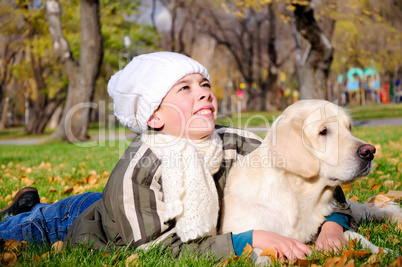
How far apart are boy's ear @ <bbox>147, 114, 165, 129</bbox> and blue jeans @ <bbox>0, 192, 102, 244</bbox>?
1.15 meters

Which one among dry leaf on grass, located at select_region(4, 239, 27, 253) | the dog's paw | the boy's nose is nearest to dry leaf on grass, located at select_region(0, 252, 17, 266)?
dry leaf on grass, located at select_region(4, 239, 27, 253)

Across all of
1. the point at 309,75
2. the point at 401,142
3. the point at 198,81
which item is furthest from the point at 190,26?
the point at 198,81

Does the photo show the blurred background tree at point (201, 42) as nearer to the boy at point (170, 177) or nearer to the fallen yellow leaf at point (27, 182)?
the fallen yellow leaf at point (27, 182)

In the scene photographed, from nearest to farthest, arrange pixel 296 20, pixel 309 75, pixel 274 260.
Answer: pixel 274 260, pixel 296 20, pixel 309 75

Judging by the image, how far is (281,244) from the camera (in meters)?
2.43

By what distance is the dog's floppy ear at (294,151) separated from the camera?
260cm

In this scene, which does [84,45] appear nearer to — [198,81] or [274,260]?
[198,81]

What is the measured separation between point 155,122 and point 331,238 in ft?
5.21

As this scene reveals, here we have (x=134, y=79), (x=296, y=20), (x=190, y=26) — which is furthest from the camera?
(x=190, y=26)

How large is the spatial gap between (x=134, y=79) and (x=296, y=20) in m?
10.7

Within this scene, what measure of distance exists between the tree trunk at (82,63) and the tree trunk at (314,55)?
6776 mm

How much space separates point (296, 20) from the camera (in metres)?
12.5

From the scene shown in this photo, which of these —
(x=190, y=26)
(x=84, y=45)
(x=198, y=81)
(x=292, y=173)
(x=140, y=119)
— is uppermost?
(x=190, y=26)

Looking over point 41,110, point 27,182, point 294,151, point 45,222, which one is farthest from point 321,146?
point 41,110
